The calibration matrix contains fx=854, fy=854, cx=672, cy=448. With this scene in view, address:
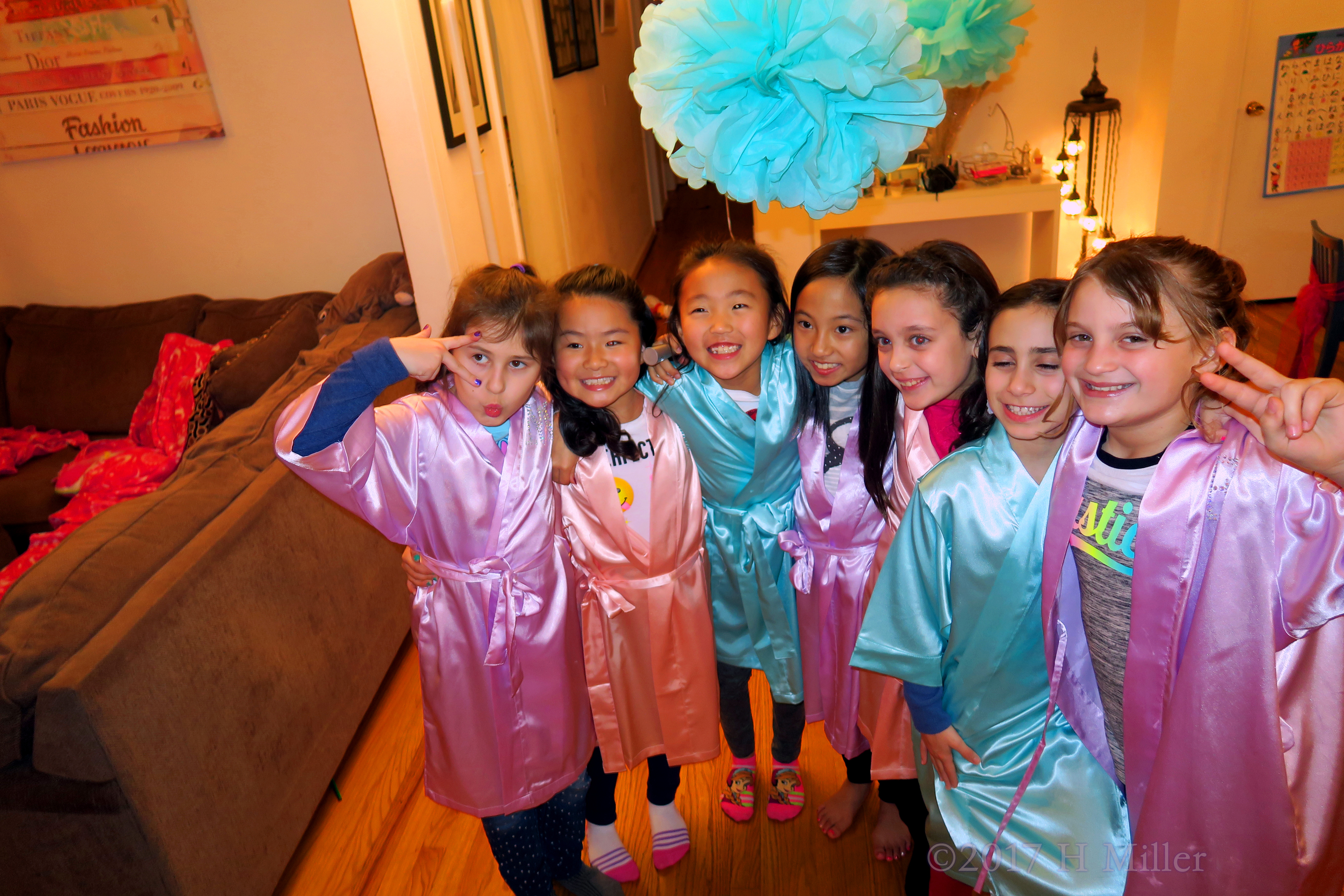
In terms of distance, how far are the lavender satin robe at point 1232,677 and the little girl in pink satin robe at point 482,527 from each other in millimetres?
799

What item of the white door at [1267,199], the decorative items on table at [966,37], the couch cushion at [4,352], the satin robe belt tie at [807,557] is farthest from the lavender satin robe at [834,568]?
the white door at [1267,199]

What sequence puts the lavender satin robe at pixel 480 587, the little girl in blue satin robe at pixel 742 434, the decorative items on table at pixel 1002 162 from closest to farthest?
the lavender satin robe at pixel 480 587
the little girl in blue satin robe at pixel 742 434
the decorative items on table at pixel 1002 162

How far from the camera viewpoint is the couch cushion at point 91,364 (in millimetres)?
3449

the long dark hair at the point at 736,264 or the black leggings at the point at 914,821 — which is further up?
the long dark hair at the point at 736,264

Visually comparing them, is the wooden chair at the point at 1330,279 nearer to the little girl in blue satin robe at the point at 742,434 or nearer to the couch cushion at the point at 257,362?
the little girl in blue satin robe at the point at 742,434

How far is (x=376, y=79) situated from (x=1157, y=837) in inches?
98.4

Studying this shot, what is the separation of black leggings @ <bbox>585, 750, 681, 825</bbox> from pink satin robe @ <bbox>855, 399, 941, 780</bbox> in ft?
1.34

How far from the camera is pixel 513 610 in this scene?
139 centimetres

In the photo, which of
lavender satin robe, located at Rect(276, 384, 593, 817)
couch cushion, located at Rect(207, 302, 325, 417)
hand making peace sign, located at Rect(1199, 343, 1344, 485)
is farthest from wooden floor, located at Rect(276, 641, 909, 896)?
couch cushion, located at Rect(207, 302, 325, 417)

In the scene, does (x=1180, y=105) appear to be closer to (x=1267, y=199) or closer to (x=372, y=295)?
(x=1267, y=199)

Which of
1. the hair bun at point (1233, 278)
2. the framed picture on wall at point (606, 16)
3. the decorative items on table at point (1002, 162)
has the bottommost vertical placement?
the decorative items on table at point (1002, 162)

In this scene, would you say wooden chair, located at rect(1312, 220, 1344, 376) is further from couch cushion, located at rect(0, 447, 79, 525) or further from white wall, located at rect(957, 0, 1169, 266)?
couch cushion, located at rect(0, 447, 79, 525)

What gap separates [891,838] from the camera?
1669mm

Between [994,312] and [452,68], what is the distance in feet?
7.21
